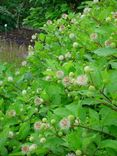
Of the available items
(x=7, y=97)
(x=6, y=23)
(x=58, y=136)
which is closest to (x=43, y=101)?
(x=58, y=136)

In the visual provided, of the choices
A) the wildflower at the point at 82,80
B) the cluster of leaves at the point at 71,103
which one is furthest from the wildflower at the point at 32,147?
the wildflower at the point at 82,80

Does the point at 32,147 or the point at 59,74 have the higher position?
the point at 59,74

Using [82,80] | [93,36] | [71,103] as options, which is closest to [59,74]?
[71,103]

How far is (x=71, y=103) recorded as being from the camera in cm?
186

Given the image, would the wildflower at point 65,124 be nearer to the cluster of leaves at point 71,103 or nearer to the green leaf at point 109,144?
the cluster of leaves at point 71,103

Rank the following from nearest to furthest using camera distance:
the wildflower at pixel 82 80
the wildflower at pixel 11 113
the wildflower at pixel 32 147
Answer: the wildflower at pixel 82 80 < the wildflower at pixel 32 147 < the wildflower at pixel 11 113

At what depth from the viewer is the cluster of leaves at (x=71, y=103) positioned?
154cm

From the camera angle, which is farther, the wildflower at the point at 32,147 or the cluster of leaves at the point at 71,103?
the wildflower at the point at 32,147

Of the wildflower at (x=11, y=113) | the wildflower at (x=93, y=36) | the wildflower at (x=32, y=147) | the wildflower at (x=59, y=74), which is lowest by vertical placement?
the wildflower at (x=11, y=113)

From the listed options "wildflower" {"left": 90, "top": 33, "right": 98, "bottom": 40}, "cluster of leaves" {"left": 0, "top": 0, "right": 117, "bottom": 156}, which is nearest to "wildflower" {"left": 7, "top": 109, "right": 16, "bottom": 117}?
"cluster of leaves" {"left": 0, "top": 0, "right": 117, "bottom": 156}

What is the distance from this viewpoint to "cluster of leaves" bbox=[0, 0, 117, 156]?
1.54 meters

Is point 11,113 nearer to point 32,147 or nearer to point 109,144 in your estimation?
point 32,147

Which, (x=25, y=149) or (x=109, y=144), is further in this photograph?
(x=25, y=149)

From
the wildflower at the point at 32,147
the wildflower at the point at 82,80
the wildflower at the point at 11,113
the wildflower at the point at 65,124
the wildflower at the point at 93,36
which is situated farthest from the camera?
the wildflower at the point at 11,113
